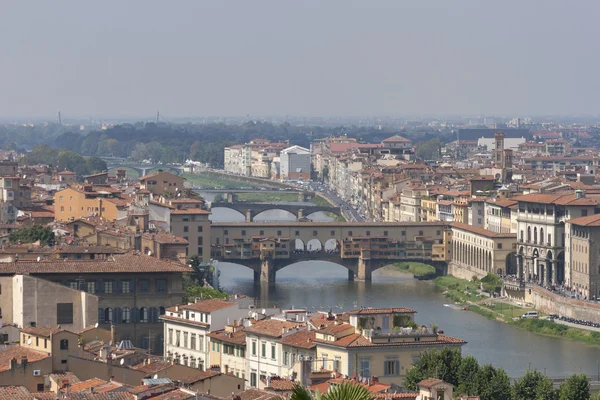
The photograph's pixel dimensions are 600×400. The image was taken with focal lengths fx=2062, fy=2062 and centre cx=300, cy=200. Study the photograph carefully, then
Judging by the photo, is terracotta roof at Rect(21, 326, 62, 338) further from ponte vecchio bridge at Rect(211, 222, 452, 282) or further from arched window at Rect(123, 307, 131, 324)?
ponte vecchio bridge at Rect(211, 222, 452, 282)

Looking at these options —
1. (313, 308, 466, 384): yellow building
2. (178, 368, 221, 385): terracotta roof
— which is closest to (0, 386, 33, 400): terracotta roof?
(178, 368, 221, 385): terracotta roof

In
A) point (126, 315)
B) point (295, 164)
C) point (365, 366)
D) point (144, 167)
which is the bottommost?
point (365, 366)

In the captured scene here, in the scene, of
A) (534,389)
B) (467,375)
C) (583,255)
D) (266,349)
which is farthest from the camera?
(583,255)

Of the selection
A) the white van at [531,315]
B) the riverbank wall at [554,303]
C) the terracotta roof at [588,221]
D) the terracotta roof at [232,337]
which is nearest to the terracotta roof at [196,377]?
the terracotta roof at [232,337]

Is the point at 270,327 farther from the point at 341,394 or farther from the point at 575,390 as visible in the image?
the point at 341,394

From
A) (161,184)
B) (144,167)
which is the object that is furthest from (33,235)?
(144,167)

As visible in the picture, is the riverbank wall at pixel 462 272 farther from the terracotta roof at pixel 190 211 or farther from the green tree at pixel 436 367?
the green tree at pixel 436 367
